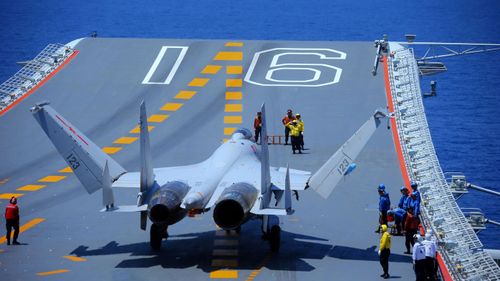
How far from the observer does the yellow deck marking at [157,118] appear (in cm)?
5683

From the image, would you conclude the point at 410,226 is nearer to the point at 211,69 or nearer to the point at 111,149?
the point at 111,149

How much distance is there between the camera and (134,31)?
176 meters

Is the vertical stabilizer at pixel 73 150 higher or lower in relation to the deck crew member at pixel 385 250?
higher

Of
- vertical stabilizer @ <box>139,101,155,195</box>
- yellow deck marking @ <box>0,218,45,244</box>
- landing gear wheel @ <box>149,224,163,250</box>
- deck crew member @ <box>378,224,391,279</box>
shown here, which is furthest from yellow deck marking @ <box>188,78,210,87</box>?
deck crew member @ <box>378,224,391,279</box>

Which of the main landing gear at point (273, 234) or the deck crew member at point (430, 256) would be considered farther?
the main landing gear at point (273, 234)

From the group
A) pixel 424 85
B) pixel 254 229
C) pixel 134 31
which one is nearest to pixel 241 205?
pixel 254 229

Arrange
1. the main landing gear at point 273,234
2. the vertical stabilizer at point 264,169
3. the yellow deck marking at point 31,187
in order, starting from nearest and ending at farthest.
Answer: the vertical stabilizer at point 264,169, the main landing gear at point 273,234, the yellow deck marking at point 31,187

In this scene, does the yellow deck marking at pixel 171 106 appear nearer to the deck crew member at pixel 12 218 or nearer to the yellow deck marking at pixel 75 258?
the deck crew member at pixel 12 218

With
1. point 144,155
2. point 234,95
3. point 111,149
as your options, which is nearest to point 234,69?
point 234,95

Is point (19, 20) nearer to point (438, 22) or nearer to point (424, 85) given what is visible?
point (438, 22)

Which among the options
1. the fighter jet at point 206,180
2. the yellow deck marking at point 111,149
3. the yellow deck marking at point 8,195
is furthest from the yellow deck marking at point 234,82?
the fighter jet at point 206,180

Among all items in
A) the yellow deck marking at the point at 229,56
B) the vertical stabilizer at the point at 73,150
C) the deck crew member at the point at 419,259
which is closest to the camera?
the deck crew member at the point at 419,259

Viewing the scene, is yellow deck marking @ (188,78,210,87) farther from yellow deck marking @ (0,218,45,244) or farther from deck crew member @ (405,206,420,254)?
deck crew member @ (405,206,420,254)

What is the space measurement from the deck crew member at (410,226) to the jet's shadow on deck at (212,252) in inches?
120
